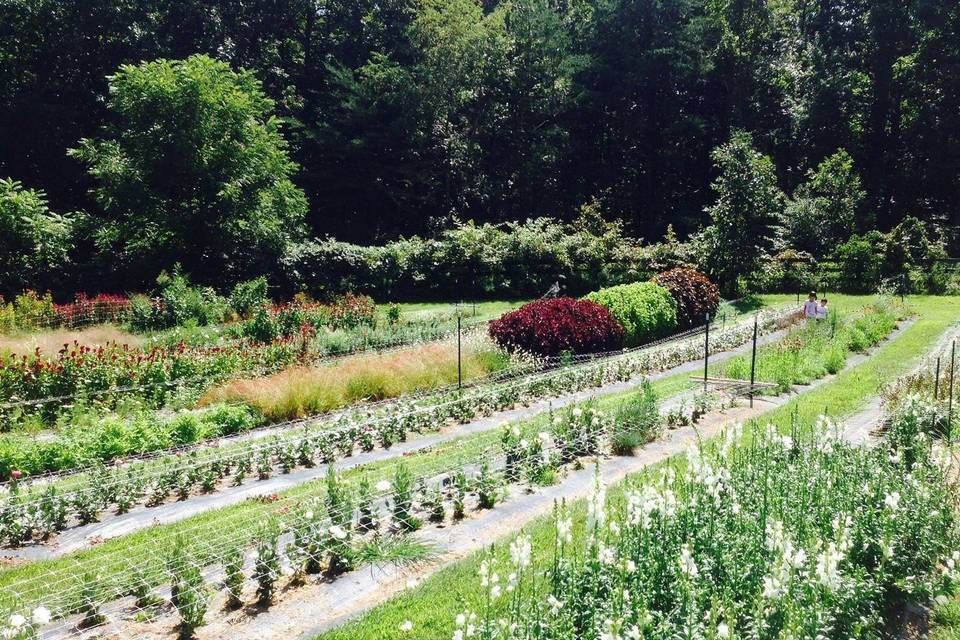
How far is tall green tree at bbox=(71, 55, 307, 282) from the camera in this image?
2250 centimetres

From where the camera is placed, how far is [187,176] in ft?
76.0

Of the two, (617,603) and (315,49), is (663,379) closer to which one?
(617,603)

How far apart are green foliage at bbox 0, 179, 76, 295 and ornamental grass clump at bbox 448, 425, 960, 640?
2264 centimetres

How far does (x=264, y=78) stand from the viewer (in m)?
35.5

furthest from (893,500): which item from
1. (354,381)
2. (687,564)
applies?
(354,381)

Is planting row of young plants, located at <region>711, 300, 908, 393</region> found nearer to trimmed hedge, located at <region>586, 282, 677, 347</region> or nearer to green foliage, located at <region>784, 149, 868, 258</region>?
trimmed hedge, located at <region>586, 282, 677, 347</region>

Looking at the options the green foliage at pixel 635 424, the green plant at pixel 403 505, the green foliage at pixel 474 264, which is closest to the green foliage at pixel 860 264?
the green foliage at pixel 474 264

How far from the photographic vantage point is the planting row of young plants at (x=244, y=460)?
5.87 m

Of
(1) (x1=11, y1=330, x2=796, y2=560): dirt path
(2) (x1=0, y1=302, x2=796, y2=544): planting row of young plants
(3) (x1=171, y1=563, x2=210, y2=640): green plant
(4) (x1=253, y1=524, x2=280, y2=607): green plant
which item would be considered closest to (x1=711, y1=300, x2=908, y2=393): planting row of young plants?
(1) (x1=11, y1=330, x2=796, y2=560): dirt path

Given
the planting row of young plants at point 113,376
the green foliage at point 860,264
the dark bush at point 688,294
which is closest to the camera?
the planting row of young plants at point 113,376

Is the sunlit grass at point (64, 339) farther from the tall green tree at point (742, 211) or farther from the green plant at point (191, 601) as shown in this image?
the tall green tree at point (742, 211)

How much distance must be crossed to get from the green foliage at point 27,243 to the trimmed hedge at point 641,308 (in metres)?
18.5

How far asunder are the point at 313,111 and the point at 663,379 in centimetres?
3113

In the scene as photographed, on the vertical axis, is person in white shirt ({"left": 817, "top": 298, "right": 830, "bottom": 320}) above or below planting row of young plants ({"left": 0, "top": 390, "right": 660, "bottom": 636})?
above
